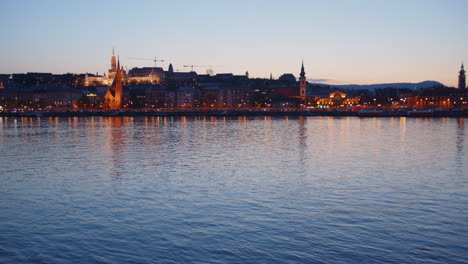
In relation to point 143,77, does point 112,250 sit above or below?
below

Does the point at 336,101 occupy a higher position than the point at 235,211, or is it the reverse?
the point at 336,101

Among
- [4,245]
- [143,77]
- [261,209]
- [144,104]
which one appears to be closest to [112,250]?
[4,245]

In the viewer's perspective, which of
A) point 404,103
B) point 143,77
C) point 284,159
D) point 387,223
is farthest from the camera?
point 143,77

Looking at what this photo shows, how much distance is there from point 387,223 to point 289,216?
1850 millimetres

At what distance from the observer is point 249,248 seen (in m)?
7.70

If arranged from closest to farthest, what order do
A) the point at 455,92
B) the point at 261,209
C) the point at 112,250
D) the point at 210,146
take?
the point at 112,250, the point at 261,209, the point at 210,146, the point at 455,92

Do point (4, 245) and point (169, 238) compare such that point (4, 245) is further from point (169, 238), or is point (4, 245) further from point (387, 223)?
point (387, 223)

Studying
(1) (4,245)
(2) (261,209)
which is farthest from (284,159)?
(1) (4,245)

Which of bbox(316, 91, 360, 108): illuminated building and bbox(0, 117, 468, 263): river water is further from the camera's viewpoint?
bbox(316, 91, 360, 108): illuminated building

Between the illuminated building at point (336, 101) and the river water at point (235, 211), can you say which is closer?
the river water at point (235, 211)

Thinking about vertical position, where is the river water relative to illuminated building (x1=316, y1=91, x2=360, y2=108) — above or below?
below

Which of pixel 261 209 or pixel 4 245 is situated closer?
pixel 4 245

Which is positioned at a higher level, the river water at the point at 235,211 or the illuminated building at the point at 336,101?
the illuminated building at the point at 336,101

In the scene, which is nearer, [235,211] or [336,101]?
[235,211]
